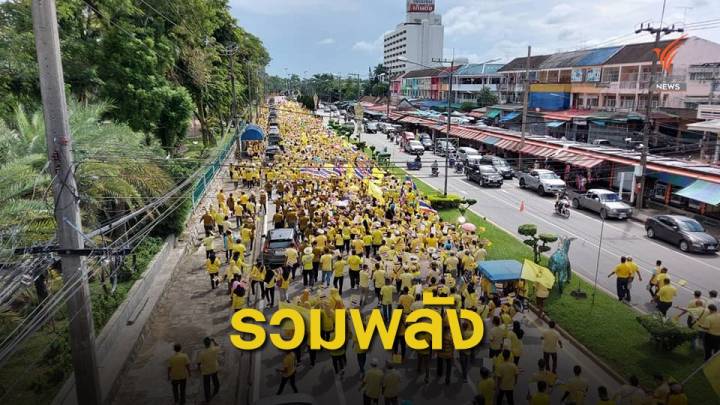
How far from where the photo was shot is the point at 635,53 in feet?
153

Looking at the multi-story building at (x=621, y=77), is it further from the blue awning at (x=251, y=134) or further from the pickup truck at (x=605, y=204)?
the blue awning at (x=251, y=134)

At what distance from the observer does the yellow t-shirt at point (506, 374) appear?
8.47 metres

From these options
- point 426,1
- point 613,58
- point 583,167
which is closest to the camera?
point 583,167

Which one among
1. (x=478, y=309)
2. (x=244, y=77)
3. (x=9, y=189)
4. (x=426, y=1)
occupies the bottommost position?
(x=478, y=309)

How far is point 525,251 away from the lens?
59.9ft

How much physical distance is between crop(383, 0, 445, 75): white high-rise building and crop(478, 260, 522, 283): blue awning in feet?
491

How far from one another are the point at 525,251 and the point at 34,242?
14.8 m

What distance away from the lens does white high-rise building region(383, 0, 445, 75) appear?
527 ft

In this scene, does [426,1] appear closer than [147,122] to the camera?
No

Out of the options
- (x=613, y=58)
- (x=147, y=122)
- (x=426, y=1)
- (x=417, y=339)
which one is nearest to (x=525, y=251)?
(x=417, y=339)

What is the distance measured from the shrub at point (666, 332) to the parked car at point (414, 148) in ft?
117

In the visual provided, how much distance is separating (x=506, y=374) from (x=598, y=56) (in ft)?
168

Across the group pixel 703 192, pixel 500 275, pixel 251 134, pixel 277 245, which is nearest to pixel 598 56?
pixel 703 192

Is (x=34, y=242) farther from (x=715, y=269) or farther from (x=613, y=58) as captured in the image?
(x=613, y=58)
